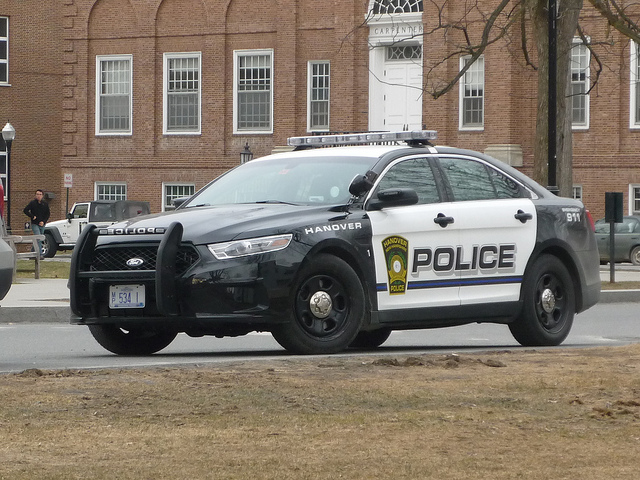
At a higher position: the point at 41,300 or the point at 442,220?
the point at 442,220

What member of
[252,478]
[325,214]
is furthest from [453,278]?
[252,478]

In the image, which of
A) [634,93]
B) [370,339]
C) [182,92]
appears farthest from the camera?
[182,92]

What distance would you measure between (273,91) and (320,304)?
3520 centimetres

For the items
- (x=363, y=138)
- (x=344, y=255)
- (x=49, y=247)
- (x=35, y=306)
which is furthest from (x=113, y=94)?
(x=344, y=255)

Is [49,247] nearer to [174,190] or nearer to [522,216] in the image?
[174,190]

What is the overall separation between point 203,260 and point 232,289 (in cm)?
30

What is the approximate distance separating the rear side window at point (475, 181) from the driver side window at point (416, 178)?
17 cm

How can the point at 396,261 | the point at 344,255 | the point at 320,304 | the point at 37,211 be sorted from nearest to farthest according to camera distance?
the point at 320,304, the point at 344,255, the point at 396,261, the point at 37,211

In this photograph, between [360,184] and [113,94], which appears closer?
[360,184]

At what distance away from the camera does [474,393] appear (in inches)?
326

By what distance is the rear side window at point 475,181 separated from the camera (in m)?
12.2

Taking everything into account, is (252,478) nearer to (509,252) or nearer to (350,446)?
(350,446)

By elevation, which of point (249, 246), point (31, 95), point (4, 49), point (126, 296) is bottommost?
point (126, 296)

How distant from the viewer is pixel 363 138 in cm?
1282
